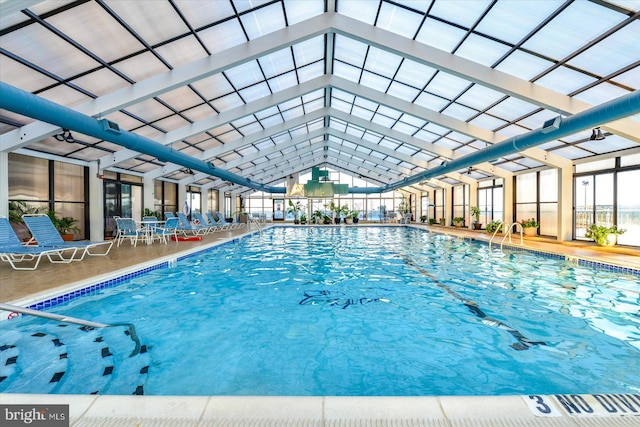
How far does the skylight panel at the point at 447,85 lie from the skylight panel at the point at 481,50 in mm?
1052

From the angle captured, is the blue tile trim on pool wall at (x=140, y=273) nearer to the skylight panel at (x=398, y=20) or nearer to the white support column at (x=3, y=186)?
the white support column at (x=3, y=186)

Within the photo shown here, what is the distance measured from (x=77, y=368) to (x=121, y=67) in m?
5.89

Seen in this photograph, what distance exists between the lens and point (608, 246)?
29.0 feet

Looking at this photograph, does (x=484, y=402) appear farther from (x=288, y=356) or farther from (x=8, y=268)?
(x=8, y=268)

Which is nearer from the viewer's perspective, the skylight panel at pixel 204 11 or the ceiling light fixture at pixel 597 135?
the skylight panel at pixel 204 11

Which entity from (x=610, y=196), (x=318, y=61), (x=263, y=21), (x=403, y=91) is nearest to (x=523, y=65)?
(x=403, y=91)

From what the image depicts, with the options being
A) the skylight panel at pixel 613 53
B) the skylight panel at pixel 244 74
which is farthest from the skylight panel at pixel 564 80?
the skylight panel at pixel 244 74

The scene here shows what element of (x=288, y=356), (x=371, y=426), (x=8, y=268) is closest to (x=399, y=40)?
(x=288, y=356)

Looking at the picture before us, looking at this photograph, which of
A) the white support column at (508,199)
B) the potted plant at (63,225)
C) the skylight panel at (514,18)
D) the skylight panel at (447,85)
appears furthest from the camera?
the white support column at (508,199)

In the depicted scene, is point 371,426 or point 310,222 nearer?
point 371,426

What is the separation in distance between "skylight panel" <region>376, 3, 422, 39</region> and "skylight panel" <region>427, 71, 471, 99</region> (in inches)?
65.5

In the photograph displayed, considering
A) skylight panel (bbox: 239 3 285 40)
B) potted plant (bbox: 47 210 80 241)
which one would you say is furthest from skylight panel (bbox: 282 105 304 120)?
potted plant (bbox: 47 210 80 241)

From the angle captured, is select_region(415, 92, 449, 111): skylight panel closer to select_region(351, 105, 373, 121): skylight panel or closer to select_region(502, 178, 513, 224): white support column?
select_region(351, 105, 373, 121): skylight panel

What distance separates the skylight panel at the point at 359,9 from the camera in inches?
253
